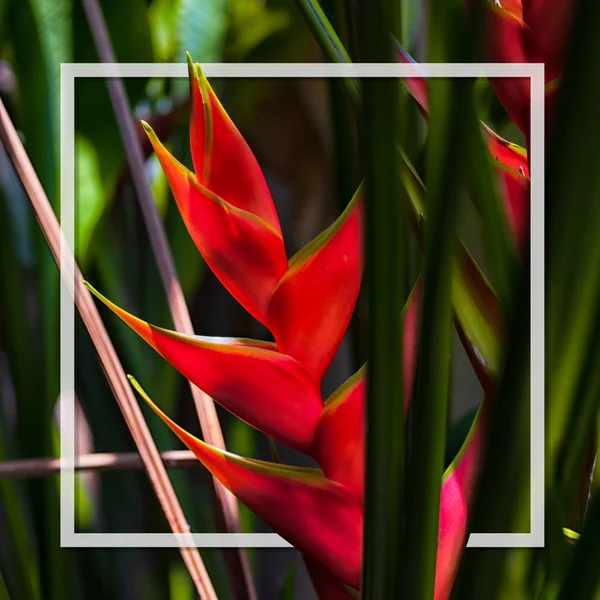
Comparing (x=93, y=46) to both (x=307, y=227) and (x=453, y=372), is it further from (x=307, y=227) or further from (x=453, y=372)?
(x=453, y=372)

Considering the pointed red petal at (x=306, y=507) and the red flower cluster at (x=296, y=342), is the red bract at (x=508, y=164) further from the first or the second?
the pointed red petal at (x=306, y=507)

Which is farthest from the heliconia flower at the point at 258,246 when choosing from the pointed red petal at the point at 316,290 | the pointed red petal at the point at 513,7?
the pointed red petal at the point at 513,7

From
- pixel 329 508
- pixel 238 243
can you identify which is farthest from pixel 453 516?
pixel 238 243

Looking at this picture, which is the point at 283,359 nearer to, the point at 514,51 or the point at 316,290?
the point at 316,290

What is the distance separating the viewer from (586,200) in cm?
15

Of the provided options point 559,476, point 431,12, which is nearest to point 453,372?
point 559,476

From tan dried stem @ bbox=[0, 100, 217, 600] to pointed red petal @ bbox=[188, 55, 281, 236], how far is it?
0.30 feet

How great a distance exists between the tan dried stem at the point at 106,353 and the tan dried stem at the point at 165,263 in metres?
0.02

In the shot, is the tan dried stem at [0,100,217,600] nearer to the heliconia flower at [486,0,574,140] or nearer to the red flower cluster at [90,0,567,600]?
the red flower cluster at [90,0,567,600]

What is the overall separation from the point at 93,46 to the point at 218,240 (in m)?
→ 0.14

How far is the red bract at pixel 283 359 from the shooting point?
23 cm

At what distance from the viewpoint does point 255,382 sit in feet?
0.80

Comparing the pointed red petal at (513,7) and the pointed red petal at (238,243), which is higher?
the pointed red petal at (513,7)

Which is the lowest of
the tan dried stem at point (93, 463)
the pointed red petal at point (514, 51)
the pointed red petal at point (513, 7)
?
the tan dried stem at point (93, 463)
